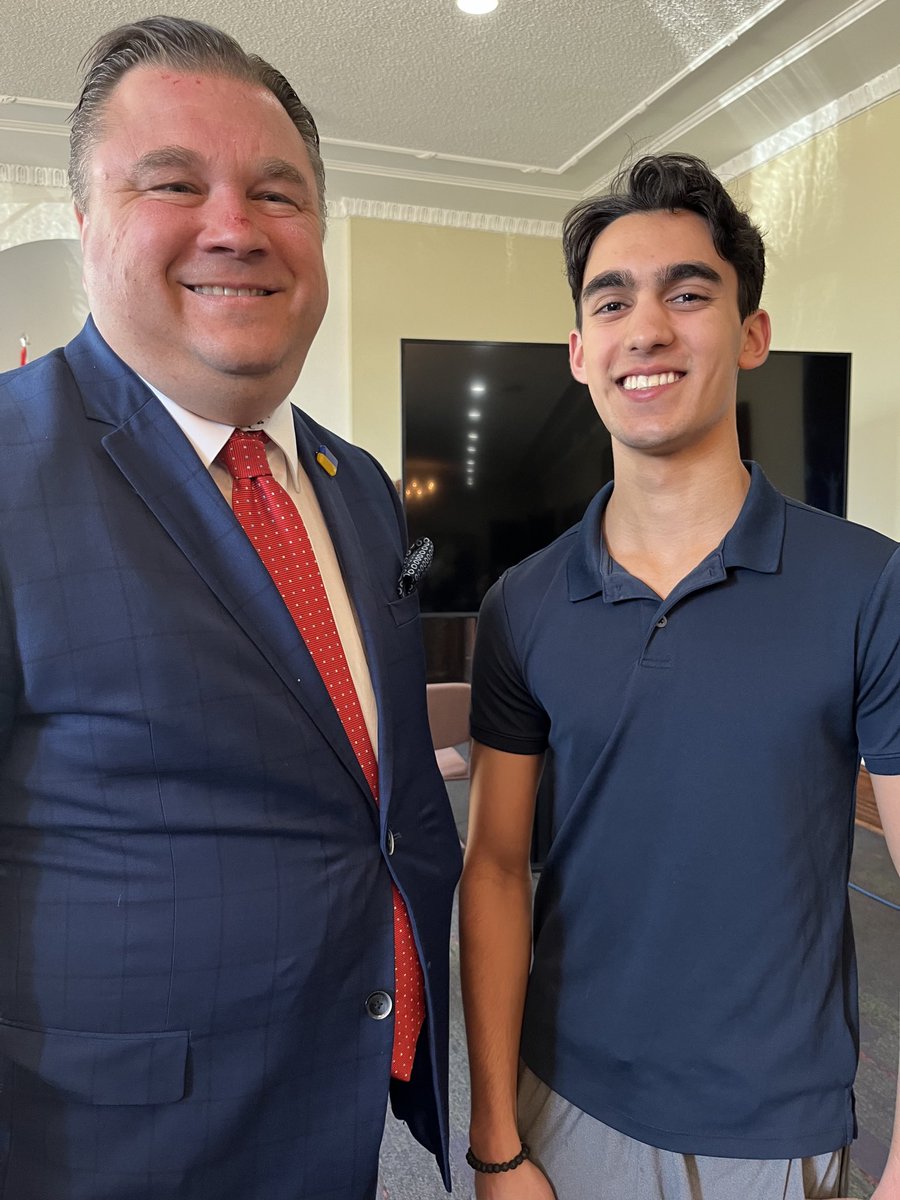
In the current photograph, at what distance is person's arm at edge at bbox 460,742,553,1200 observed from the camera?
44.1 inches

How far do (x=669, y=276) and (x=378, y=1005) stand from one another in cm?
103

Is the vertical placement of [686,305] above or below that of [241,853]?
above

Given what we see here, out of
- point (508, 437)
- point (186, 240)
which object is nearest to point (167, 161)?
point (186, 240)

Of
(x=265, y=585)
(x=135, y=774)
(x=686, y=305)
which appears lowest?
(x=135, y=774)

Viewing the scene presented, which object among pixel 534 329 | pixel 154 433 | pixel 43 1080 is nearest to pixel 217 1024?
pixel 43 1080

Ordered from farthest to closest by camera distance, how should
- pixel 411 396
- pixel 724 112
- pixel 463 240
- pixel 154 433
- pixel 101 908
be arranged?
pixel 463 240 → pixel 724 112 → pixel 411 396 → pixel 154 433 → pixel 101 908

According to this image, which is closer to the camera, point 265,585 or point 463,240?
point 265,585

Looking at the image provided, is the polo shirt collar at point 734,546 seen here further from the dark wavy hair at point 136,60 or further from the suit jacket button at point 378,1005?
the dark wavy hair at point 136,60

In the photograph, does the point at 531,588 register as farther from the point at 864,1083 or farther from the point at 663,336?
the point at 864,1083

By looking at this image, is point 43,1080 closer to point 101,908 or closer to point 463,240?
point 101,908

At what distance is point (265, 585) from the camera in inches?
37.9

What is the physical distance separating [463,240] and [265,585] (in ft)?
17.3

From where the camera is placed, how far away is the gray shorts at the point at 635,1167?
101cm

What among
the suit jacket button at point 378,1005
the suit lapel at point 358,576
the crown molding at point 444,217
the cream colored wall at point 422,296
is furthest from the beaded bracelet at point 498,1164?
the crown molding at point 444,217
